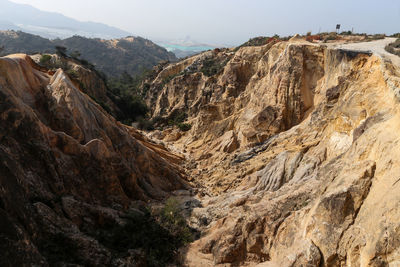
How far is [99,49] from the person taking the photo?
121312 mm

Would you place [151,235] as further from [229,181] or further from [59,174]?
[229,181]

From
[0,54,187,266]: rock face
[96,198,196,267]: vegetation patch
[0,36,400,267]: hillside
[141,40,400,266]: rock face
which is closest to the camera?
[0,54,187,266]: rock face

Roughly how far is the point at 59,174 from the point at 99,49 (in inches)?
4791

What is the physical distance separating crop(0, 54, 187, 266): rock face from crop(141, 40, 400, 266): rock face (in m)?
4.17

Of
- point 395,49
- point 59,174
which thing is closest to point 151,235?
point 59,174

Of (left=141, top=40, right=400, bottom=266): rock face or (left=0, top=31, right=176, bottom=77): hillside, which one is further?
(left=0, top=31, right=176, bottom=77): hillside

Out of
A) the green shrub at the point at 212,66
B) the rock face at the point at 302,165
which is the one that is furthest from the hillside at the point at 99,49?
the rock face at the point at 302,165

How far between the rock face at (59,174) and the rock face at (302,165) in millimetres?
4168

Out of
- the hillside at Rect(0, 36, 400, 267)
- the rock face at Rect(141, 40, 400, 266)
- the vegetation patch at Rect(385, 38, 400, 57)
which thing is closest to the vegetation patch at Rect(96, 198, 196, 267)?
the hillside at Rect(0, 36, 400, 267)

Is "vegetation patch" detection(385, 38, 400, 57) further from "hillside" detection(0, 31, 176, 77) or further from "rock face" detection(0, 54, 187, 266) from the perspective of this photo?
"hillside" detection(0, 31, 176, 77)

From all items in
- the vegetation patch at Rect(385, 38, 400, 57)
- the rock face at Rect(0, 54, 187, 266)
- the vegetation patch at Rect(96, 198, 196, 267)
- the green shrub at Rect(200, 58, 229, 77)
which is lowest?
the vegetation patch at Rect(96, 198, 196, 267)

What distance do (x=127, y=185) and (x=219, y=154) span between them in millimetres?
11484

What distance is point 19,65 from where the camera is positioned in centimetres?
1510

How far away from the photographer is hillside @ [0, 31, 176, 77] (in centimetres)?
10387
